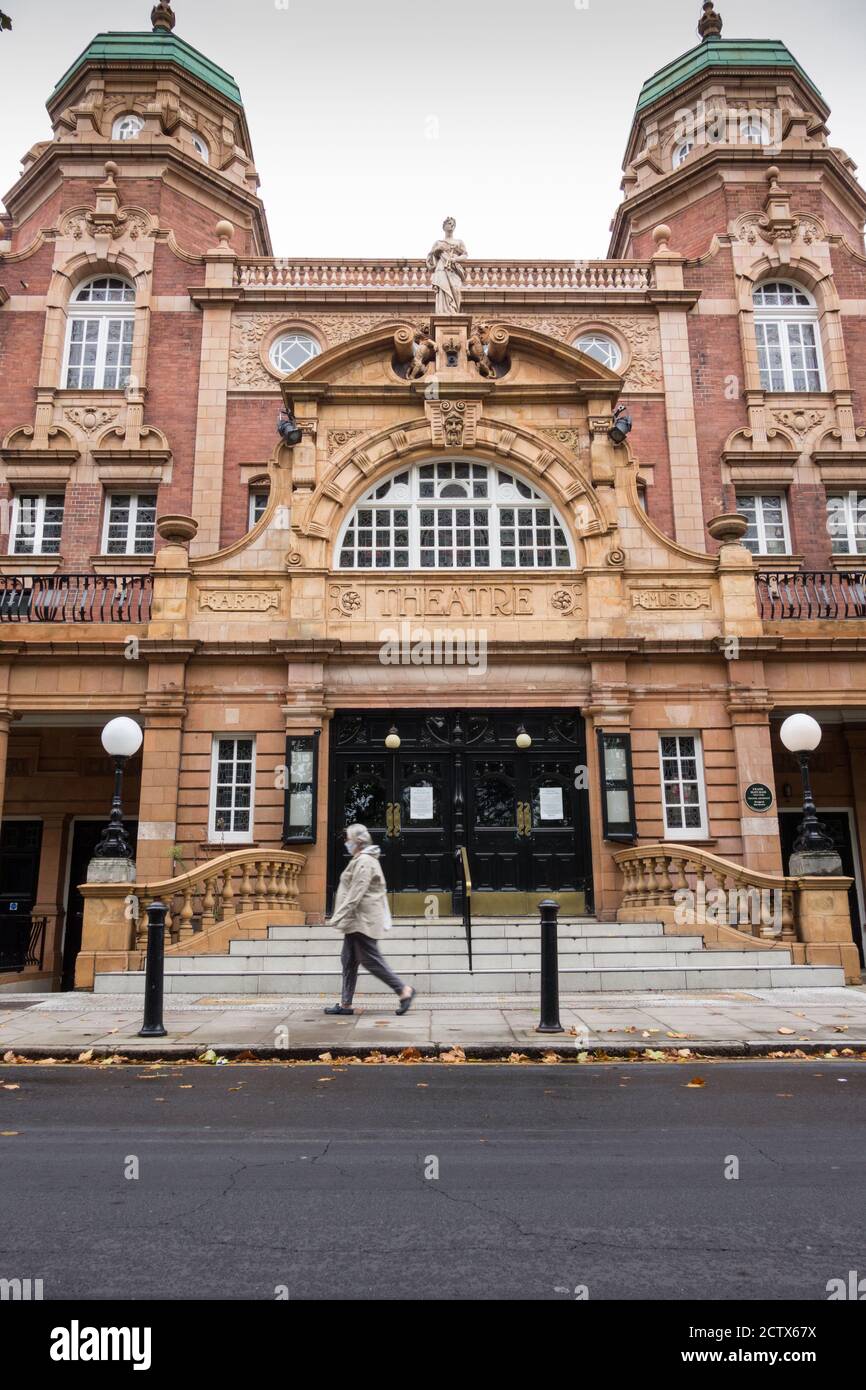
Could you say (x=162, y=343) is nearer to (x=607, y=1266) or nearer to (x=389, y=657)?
(x=389, y=657)

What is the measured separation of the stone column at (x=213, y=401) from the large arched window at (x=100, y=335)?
80.2 inches

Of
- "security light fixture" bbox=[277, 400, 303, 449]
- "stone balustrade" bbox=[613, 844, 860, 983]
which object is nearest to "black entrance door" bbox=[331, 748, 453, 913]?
"stone balustrade" bbox=[613, 844, 860, 983]

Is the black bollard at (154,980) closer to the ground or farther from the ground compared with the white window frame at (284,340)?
closer to the ground

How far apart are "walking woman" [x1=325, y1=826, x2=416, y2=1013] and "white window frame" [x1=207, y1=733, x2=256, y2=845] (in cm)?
667

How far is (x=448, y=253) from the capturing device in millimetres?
19906

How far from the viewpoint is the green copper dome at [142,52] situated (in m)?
25.3

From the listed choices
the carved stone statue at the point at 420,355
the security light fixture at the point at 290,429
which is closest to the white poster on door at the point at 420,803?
the security light fixture at the point at 290,429

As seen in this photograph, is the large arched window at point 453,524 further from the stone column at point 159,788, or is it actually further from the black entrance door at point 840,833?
the black entrance door at point 840,833

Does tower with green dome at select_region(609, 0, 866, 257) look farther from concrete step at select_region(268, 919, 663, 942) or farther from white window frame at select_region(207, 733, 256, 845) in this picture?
concrete step at select_region(268, 919, 663, 942)

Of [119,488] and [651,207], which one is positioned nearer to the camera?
[119,488]

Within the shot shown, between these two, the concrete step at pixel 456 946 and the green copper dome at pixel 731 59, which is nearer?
the concrete step at pixel 456 946

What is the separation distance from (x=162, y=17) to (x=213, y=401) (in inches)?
516

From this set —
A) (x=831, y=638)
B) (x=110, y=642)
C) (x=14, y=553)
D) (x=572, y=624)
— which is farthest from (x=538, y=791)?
(x=14, y=553)

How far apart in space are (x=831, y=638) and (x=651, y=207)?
49.3ft
